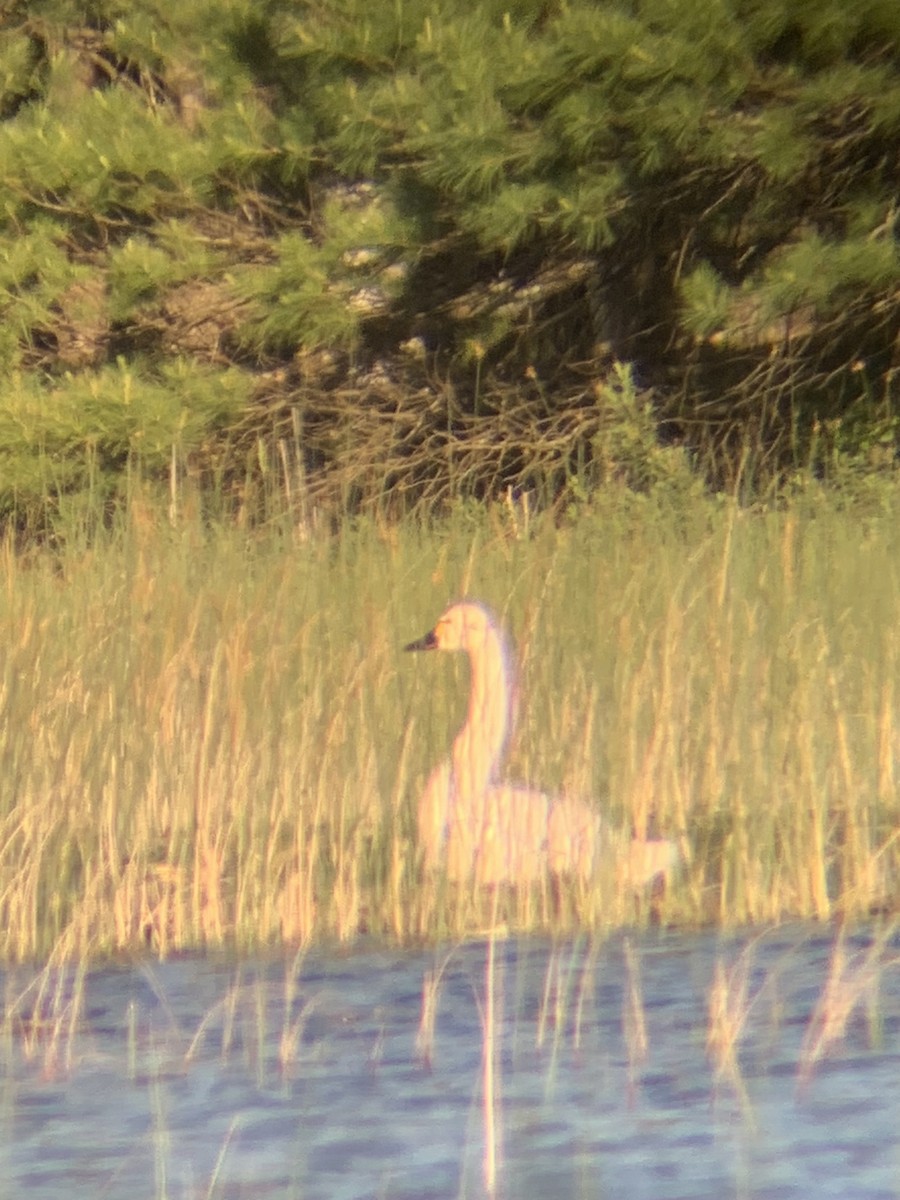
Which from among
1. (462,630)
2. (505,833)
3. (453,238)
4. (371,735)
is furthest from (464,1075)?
(453,238)

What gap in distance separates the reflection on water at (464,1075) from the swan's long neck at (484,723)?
55 centimetres

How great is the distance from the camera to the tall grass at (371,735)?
5207 millimetres

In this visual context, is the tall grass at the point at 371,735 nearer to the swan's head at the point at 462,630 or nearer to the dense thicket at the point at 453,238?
the swan's head at the point at 462,630

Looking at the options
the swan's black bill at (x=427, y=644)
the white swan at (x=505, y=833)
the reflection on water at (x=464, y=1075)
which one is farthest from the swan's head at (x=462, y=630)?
the reflection on water at (x=464, y=1075)

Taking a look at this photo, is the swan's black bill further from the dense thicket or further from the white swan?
the dense thicket

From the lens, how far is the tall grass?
17.1 ft

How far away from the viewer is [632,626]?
600 cm

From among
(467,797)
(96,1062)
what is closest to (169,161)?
(467,797)

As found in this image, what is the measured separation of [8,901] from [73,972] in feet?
1.12

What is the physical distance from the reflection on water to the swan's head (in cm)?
140

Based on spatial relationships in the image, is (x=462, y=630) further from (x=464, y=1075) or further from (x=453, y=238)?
(x=453, y=238)

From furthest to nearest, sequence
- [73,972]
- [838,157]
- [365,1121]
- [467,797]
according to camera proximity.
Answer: [838,157] < [467,797] < [73,972] < [365,1121]

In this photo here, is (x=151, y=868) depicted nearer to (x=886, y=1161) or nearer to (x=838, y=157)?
(x=886, y=1161)

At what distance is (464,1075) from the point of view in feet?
13.3
